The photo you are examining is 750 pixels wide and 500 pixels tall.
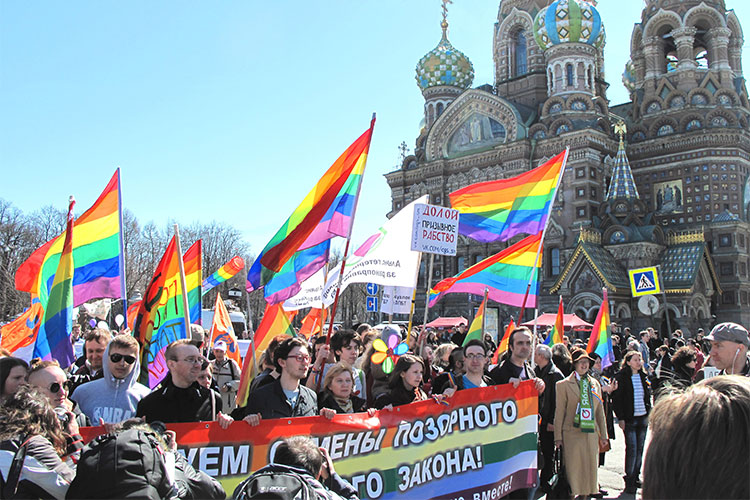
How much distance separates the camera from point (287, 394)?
15.6ft

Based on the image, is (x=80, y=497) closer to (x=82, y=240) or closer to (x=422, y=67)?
(x=82, y=240)

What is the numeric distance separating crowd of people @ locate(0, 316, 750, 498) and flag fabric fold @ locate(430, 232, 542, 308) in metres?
0.82

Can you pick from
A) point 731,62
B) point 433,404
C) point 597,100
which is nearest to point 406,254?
point 433,404

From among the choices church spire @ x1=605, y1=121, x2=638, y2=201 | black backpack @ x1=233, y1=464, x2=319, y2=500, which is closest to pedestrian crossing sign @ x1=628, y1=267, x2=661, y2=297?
church spire @ x1=605, y1=121, x2=638, y2=201

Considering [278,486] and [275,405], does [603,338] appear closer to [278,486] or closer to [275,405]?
[275,405]

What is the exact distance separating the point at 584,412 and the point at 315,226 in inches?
130

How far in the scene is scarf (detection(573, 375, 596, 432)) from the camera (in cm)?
642

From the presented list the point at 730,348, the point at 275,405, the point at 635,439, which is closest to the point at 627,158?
the point at 635,439

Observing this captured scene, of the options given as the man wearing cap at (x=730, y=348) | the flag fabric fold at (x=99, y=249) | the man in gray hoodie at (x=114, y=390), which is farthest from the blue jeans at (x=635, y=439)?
the flag fabric fold at (x=99, y=249)

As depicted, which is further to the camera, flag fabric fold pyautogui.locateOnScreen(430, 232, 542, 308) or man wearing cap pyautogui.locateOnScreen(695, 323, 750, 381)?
flag fabric fold pyautogui.locateOnScreen(430, 232, 542, 308)

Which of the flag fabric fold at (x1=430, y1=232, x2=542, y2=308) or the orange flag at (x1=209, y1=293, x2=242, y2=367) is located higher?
the flag fabric fold at (x1=430, y1=232, x2=542, y2=308)

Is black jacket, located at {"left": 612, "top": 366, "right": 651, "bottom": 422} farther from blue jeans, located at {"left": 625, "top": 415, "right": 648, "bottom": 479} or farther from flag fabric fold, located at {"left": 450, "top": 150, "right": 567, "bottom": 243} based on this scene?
flag fabric fold, located at {"left": 450, "top": 150, "right": 567, "bottom": 243}

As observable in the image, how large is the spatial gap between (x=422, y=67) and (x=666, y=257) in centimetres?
2085

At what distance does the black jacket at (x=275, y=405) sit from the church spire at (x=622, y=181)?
97.5 feet
